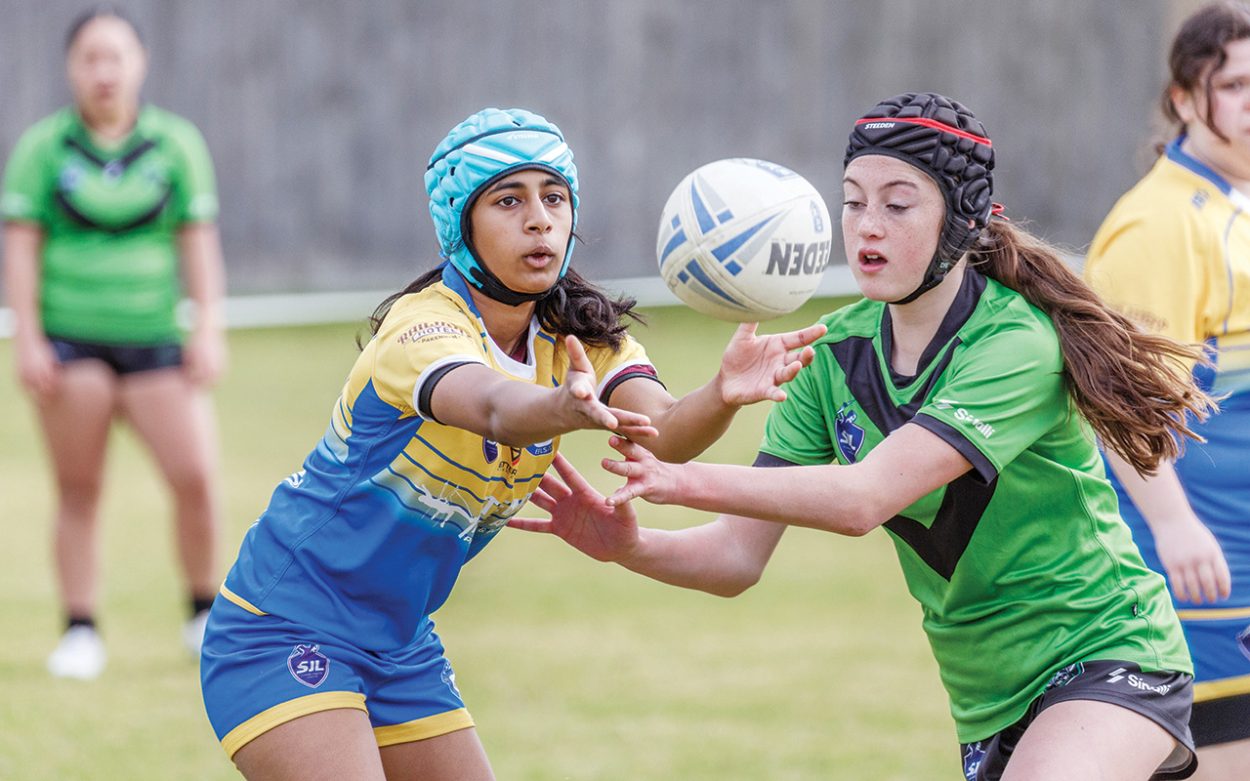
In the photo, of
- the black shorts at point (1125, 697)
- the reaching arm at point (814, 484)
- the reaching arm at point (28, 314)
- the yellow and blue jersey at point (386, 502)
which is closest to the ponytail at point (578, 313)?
the yellow and blue jersey at point (386, 502)

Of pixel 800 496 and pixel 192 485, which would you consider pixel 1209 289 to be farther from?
pixel 192 485

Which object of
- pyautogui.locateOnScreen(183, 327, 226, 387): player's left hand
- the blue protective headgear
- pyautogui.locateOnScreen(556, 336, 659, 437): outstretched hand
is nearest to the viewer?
pyautogui.locateOnScreen(556, 336, 659, 437): outstretched hand

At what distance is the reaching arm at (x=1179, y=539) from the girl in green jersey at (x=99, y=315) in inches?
196

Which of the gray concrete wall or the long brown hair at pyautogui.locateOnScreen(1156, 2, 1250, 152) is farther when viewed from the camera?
the gray concrete wall

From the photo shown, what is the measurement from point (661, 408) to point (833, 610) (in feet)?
17.4

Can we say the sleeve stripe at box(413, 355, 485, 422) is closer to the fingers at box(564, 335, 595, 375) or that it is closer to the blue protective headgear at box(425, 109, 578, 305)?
the fingers at box(564, 335, 595, 375)

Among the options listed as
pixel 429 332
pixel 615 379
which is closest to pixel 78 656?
pixel 615 379

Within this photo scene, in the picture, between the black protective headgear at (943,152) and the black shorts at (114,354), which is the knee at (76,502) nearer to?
the black shorts at (114,354)

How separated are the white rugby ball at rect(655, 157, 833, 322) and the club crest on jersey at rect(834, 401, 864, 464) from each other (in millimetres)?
337

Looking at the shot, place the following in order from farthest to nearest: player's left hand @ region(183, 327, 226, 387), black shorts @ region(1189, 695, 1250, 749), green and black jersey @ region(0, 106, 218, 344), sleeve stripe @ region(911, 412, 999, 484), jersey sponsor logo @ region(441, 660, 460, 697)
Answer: player's left hand @ region(183, 327, 226, 387) < green and black jersey @ region(0, 106, 218, 344) < black shorts @ region(1189, 695, 1250, 749) < jersey sponsor logo @ region(441, 660, 460, 697) < sleeve stripe @ region(911, 412, 999, 484)

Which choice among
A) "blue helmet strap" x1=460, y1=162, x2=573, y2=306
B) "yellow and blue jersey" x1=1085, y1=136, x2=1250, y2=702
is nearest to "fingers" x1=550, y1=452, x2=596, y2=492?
"blue helmet strap" x1=460, y1=162, x2=573, y2=306

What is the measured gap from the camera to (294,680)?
4070 mm

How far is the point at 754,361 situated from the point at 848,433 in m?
0.45

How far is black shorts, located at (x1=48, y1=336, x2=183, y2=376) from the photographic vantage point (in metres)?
8.44
